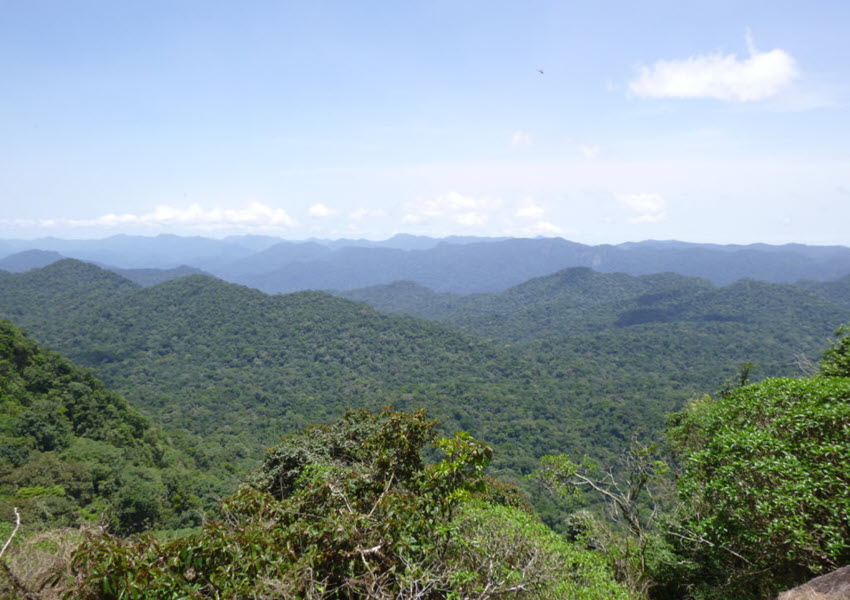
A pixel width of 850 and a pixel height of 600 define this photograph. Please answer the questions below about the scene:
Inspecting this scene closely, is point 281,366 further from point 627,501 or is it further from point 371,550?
point 371,550

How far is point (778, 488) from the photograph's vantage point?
5.39 meters

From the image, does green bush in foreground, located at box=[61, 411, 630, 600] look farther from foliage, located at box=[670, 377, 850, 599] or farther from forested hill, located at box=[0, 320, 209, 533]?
forested hill, located at box=[0, 320, 209, 533]

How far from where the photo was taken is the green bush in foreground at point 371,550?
3805 millimetres

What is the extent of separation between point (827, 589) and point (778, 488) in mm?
1155

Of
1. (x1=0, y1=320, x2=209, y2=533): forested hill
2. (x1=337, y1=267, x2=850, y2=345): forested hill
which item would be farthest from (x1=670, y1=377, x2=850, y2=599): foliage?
(x1=337, y1=267, x2=850, y2=345): forested hill

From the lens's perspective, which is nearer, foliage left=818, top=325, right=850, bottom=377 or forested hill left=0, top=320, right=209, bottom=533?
foliage left=818, top=325, right=850, bottom=377

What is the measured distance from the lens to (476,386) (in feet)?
216

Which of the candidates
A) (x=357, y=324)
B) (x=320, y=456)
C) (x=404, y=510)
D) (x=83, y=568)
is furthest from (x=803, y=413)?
(x=357, y=324)

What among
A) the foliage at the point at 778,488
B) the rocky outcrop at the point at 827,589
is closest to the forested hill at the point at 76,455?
the foliage at the point at 778,488

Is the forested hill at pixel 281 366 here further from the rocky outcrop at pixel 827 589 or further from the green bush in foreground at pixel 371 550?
the rocky outcrop at pixel 827 589

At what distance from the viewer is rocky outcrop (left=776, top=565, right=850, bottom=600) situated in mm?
4293

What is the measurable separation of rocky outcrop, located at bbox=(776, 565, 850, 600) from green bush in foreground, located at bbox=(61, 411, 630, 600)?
6.23 feet

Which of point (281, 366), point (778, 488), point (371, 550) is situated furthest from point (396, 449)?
point (281, 366)

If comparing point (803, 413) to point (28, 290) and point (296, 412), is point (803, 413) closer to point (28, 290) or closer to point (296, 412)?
point (296, 412)
